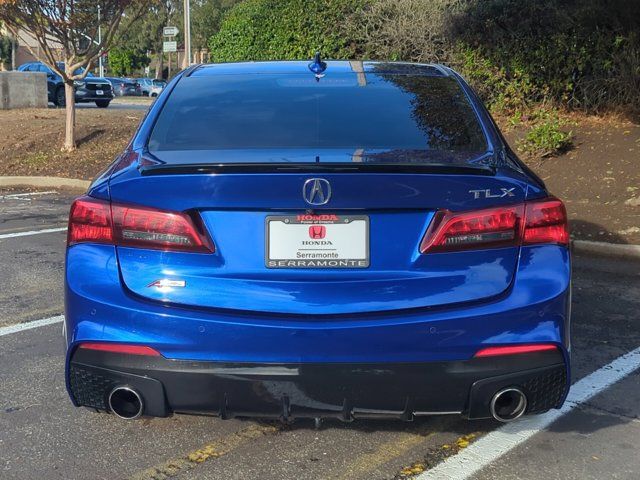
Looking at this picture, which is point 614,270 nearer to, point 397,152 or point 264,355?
A: point 397,152

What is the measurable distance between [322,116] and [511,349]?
1402 mm

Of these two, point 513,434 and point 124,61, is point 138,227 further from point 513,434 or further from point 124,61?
point 124,61

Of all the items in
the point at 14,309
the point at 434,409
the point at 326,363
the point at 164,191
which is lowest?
the point at 14,309

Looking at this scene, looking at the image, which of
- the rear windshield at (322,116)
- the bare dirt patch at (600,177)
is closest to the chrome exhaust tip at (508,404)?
the rear windshield at (322,116)

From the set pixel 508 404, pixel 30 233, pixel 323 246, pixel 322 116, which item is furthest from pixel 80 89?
pixel 508 404

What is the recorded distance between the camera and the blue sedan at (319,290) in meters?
2.83

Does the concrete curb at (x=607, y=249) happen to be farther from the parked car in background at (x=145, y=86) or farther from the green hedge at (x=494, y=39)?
the parked car in background at (x=145, y=86)

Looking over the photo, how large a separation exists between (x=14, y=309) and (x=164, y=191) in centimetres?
352

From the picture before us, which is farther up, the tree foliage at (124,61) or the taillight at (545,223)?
the tree foliage at (124,61)

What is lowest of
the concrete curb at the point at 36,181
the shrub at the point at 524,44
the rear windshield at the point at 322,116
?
the concrete curb at the point at 36,181

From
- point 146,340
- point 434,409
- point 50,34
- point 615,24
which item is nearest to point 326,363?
point 434,409

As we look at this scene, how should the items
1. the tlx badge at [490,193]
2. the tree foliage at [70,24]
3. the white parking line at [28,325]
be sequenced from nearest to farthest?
the tlx badge at [490,193] < the white parking line at [28,325] < the tree foliage at [70,24]

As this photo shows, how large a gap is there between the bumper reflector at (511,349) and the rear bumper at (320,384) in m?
0.02

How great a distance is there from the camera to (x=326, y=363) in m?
2.82
